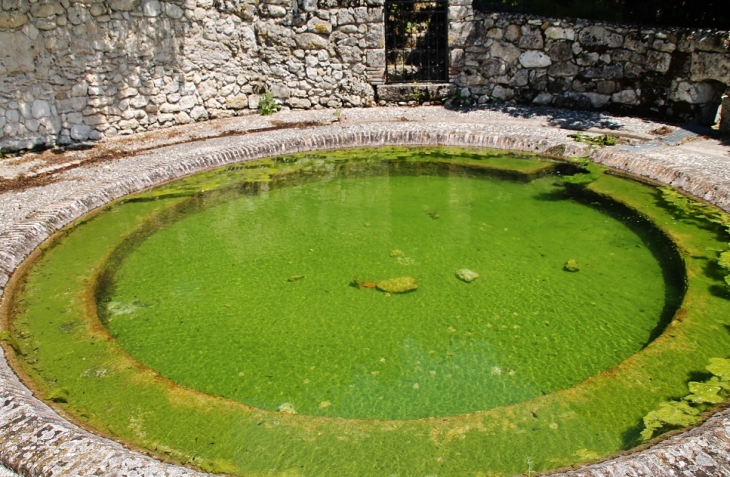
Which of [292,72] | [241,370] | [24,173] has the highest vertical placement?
[292,72]

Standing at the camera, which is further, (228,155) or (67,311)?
(228,155)

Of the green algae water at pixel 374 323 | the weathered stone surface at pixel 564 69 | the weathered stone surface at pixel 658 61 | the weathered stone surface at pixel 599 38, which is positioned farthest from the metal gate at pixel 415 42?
the green algae water at pixel 374 323

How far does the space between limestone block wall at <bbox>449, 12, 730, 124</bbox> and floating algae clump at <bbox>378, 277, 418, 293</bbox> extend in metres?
5.28

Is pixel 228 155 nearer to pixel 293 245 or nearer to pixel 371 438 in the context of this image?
pixel 293 245

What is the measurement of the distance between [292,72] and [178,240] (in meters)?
4.61

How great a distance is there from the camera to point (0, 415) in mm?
3494

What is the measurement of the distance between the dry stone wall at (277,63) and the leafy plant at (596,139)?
133cm

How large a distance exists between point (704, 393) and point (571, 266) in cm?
192

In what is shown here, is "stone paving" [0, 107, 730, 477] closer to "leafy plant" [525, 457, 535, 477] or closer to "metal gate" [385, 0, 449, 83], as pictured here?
"leafy plant" [525, 457, 535, 477]

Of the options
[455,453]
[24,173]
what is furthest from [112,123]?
[455,453]

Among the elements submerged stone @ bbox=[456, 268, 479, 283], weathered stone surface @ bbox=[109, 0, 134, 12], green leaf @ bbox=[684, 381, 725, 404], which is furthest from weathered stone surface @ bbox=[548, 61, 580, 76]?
green leaf @ bbox=[684, 381, 725, 404]

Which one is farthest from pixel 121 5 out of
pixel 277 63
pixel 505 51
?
pixel 505 51

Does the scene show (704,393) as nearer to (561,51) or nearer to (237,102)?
(561,51)

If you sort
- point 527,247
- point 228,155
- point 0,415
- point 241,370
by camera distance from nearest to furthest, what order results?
point 0,415
point 241,370
point 527,247
point 228,155
